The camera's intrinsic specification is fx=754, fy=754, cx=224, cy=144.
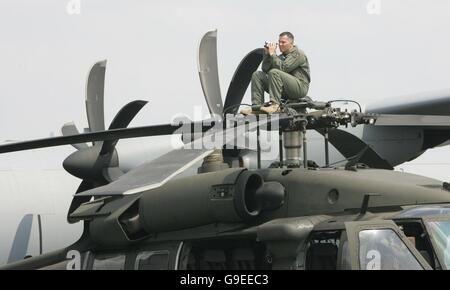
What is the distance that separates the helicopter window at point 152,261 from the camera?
7883 mm

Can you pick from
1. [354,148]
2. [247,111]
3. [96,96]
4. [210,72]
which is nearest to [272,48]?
[247,111]

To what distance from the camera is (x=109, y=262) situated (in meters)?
8.34

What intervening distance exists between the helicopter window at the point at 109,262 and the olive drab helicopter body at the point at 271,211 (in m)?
0.01

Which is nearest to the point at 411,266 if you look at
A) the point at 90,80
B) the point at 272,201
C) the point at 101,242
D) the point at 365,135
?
the point at 272,201

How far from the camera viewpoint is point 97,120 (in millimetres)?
10734

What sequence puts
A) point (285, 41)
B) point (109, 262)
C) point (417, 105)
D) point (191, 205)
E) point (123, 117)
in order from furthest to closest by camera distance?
point (417, 105) < point (123, 117) < point (109, 262) < point (285, 41) < point (191, 205)

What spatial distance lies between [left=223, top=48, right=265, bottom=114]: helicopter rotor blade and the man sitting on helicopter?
871 mm

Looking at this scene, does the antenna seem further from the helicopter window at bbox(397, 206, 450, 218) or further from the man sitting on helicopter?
the man sitting on helicopter

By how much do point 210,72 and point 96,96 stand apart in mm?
2135

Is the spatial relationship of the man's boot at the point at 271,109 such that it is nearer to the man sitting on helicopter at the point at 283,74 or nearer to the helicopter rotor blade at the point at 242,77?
the man sitting on helicopter at the point at 283,74

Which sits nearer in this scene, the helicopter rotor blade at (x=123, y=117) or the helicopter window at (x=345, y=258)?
the helicopter window at (x=345, y=258)

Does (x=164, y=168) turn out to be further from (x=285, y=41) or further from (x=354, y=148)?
(x=354, y=148)

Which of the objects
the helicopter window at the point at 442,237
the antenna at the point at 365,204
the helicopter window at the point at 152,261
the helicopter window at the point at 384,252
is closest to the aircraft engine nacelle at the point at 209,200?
the helicopter window at the point at 152,261
